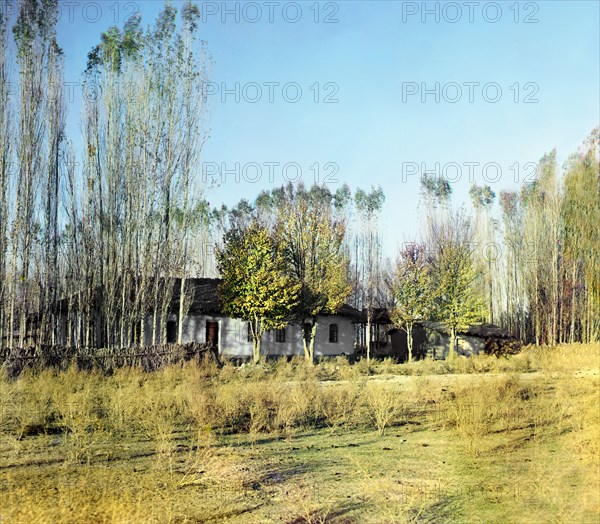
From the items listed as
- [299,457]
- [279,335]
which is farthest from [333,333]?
[299,457]

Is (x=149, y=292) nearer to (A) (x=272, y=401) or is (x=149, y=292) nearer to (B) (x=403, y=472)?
(A) (x=272, y=401)

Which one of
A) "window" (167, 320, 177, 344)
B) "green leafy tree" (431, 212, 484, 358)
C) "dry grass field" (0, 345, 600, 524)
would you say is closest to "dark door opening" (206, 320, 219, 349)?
"window" (167, 320, 177, 344)

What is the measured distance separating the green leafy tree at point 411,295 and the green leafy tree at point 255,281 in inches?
264

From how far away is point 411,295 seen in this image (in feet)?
118

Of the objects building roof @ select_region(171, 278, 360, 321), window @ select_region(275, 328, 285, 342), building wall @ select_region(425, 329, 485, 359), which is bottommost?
building wall @ select_region(425, 329, 485, 359)

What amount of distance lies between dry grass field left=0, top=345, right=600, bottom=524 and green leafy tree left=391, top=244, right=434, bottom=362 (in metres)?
20.4

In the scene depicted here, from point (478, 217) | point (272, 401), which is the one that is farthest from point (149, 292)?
point (478, 217)

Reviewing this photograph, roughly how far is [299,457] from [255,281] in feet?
75.7

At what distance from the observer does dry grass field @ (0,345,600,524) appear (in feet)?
20.9

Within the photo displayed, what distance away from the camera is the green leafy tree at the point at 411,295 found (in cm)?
3609

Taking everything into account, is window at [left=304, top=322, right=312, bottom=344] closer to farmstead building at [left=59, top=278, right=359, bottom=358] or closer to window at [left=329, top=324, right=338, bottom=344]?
farmstead building at [left=59, top=278, right=359, bottom=358]

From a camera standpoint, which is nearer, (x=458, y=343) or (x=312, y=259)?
(x=312, y=259)

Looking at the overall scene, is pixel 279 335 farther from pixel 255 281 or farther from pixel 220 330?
pixel 255 281

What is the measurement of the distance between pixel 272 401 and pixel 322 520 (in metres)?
6.92
